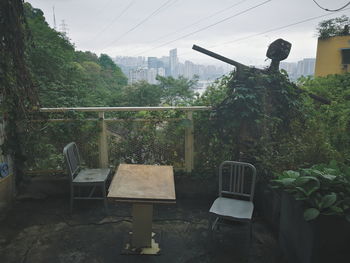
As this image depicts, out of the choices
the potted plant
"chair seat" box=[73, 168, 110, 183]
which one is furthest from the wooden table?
the potted plant

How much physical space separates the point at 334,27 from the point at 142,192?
483 inches

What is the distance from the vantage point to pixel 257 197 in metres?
3.20

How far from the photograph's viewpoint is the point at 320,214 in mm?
1765

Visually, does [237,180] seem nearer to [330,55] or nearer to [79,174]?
[79,174]

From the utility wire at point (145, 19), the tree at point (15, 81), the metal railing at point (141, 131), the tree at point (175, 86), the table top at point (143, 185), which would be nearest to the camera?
the table top at point (143, 185)

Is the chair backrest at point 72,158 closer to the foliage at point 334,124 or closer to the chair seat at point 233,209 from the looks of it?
the chair seat at point 233,209

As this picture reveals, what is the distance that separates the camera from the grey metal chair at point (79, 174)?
295cm

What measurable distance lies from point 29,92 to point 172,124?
6.08 ft

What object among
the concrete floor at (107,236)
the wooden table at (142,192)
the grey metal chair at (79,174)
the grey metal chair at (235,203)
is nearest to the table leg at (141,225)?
the wooden table at (142,192)

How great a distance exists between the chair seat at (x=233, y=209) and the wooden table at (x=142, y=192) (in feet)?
1.64

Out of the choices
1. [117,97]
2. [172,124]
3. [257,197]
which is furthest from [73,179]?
[117,97]

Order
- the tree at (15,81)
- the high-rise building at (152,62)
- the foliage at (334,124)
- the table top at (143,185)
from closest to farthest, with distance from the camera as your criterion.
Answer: the table top at (143,185), the foliage at (334,124), the tree at (15,81), the high-rise building at (152,62)

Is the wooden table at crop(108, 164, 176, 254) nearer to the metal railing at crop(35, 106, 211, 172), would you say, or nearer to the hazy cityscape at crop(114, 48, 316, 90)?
the metal railing at crop(35, 106, 211, 172)

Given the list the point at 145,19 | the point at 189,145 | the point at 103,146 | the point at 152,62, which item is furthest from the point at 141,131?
the point at 152,62
